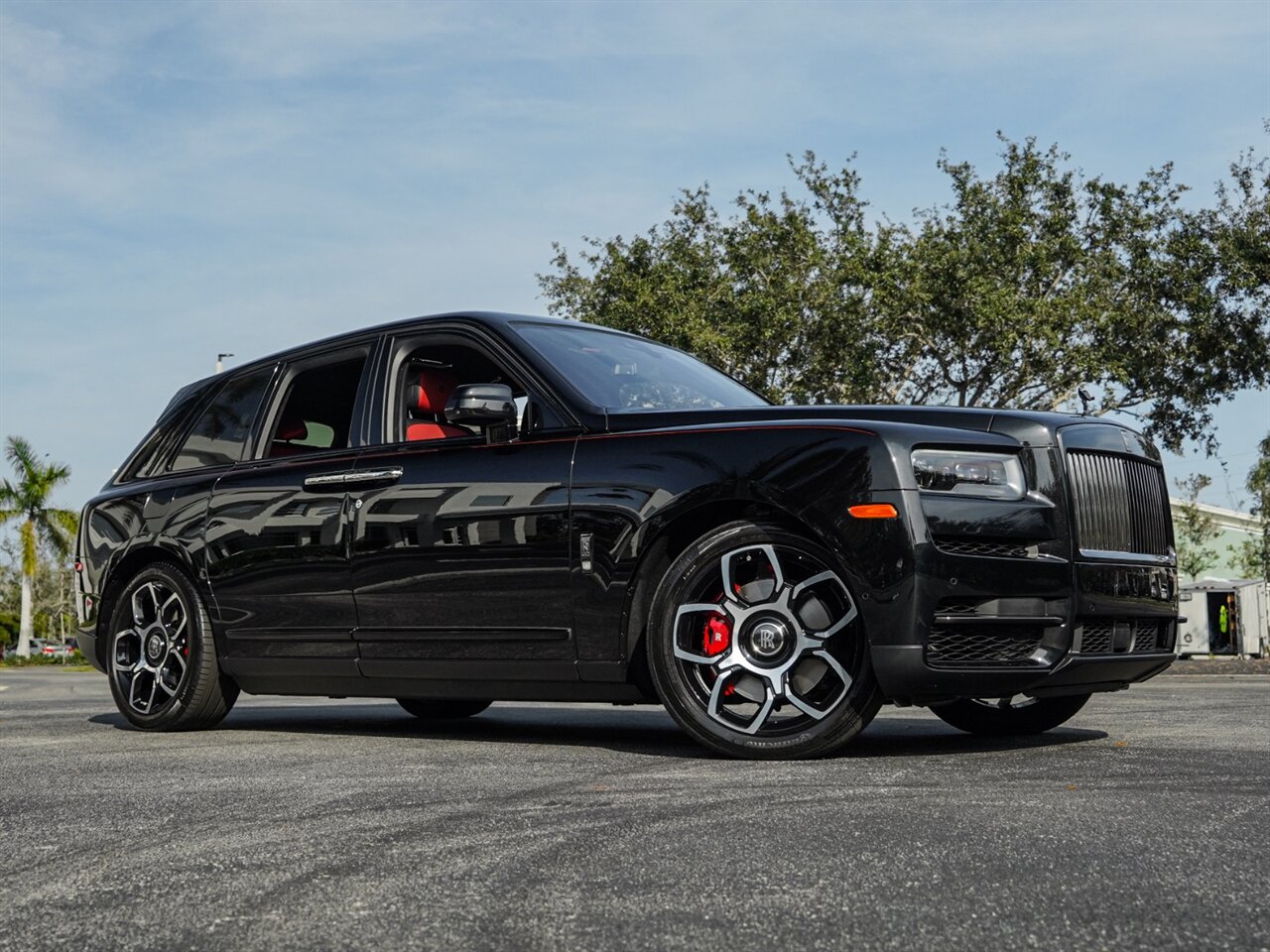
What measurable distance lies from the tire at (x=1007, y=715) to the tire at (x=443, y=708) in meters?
2.67

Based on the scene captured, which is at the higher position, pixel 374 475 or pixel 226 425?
pixel 226 425

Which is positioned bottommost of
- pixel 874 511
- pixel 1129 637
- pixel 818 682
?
pixel 818 682

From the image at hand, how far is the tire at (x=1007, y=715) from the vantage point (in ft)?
20.5

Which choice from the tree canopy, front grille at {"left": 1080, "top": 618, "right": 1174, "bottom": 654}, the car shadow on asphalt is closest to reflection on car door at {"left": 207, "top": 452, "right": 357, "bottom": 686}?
the car shadow on asphalt

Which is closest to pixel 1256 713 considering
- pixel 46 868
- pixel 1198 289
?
pixel 46 868

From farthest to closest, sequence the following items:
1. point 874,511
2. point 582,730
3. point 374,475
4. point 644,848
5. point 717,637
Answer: point 582,730 < point 374,475 < point 717,637 < point 874,511 < point 644,848

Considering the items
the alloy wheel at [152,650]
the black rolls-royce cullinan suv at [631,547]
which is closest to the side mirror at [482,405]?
the black rolls-royce cullinan suv at [631,547]

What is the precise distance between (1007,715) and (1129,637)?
3.49ft

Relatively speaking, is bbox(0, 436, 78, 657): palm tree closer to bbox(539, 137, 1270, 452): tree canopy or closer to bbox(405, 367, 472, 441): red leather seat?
→ bbox(539, 137, 1270, 452): tree canopy

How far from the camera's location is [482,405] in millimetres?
5734

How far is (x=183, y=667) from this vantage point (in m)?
7.13

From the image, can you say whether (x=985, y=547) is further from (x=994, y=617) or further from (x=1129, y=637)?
(x=1129, y=637)

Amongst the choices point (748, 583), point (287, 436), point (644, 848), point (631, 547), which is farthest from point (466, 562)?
point (644, 848)

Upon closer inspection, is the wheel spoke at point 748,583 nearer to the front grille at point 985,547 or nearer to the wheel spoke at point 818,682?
the wheel spoke at point 818,682
